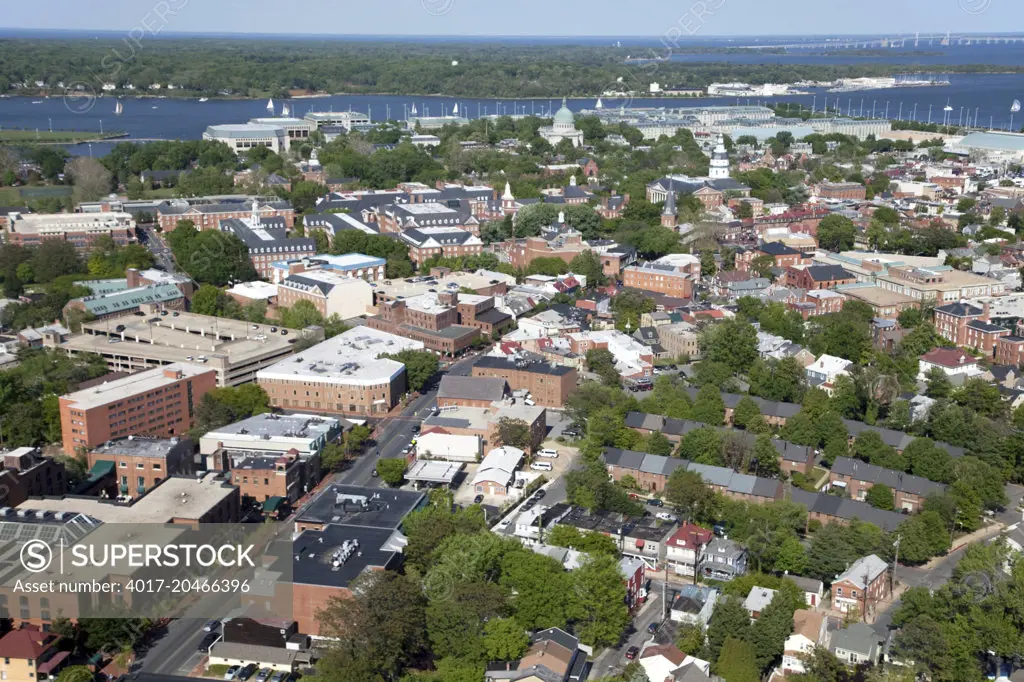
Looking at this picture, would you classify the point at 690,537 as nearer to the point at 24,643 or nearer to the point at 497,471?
the point at 497,471

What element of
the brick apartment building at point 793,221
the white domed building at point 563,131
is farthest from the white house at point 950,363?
the white domed building at point 563,131

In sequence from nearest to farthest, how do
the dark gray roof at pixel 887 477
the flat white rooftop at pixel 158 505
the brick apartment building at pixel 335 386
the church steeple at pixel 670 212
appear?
the flat white rooftop at pixel 158 505 < the dark gray roof at pixel 887 477 < the brick apartment building at pixel 335 386 < the church steeple at pixel 670 212

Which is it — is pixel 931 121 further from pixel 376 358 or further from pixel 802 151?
pixel 376 358

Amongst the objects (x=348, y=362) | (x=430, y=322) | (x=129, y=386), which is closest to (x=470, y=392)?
(x=348, y=362)

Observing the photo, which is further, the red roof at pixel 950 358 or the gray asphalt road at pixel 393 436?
the red roof at pixel 950 358

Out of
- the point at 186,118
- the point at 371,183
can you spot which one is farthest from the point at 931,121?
the point at 186,118

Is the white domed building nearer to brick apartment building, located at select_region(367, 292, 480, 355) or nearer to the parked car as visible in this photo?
brick apartment building, located at select_region(367, 292, 480, 355)

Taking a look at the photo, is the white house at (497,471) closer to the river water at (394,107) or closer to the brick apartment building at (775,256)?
the brick apartment building at (775,256)
